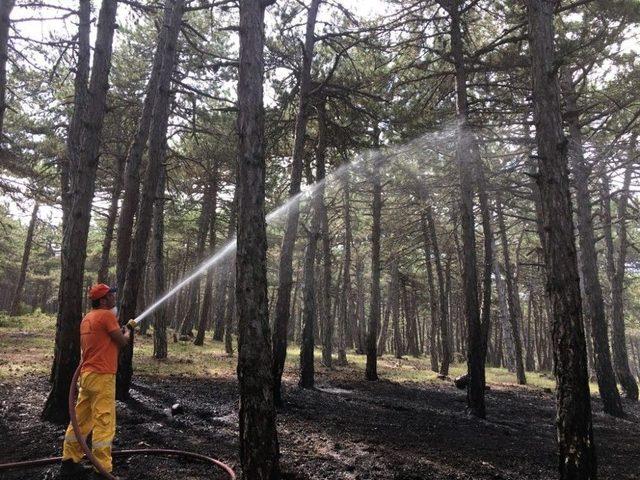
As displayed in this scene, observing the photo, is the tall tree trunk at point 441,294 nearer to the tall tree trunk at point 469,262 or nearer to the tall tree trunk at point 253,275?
the tall tree trunk at point 469,262

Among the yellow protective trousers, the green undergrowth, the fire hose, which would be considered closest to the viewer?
the fire hose

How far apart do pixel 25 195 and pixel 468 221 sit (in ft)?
49.6

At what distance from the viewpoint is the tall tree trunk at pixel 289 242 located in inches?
380

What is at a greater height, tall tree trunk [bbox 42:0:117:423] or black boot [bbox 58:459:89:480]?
tall tree trunk [bbox 42:0:117:423]

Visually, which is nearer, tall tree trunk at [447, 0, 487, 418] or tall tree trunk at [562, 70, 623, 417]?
tall tree trunk at [447, 0, 487, 418]

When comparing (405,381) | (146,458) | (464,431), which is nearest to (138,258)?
(146,458)

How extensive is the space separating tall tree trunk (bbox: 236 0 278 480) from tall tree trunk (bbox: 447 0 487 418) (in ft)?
21.7

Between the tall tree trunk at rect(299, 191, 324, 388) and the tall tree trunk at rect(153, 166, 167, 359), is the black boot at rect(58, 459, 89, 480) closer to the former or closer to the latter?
the tall tree trunk at rect(299, 191, 324, 388)

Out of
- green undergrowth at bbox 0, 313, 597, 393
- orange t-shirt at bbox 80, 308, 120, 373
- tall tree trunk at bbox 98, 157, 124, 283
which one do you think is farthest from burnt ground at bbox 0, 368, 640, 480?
tall tree trunk at bbox 98, 157, 124, 283

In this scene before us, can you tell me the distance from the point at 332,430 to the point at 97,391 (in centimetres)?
411

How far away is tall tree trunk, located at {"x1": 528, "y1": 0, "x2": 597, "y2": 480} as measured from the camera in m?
5.40

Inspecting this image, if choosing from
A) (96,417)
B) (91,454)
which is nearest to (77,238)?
(96,417)

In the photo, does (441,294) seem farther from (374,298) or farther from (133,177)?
(133,177)

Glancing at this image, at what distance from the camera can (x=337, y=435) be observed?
7430 mm
